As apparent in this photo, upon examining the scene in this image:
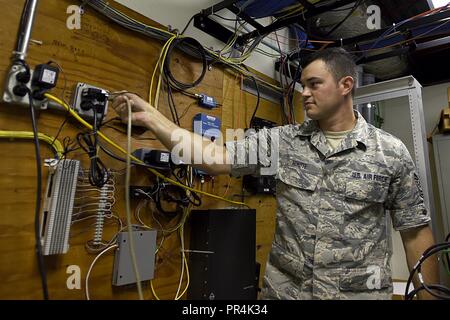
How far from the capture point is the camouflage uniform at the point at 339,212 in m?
0.98

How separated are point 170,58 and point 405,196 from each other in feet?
3.81

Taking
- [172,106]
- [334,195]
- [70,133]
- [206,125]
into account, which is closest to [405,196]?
[334,195]

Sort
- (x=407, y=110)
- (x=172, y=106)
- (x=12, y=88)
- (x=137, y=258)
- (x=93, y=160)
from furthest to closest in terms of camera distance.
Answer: (x=407, y=110)
(x=172, y=106)
(x=137, y=258)
(x=93, y=160)
(x=12, y=88)

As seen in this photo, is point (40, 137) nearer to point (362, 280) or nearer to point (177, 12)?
point (177, 12)

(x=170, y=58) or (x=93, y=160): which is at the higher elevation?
(x=170, y=58)

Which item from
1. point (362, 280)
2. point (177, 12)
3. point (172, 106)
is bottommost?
point (362, 280)

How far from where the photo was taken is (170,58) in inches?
51.4

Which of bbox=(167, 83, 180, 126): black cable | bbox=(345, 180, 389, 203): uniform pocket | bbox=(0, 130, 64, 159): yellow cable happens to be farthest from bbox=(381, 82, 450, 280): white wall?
bbox=(0, 130, 64, 159): yellow cable

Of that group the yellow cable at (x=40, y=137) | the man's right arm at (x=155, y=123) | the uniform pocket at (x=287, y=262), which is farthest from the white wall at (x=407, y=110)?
the yellow cable at (x=40, y=137)

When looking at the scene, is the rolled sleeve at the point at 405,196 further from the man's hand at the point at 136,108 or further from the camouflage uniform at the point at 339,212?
the man's hand at the point at 136,108

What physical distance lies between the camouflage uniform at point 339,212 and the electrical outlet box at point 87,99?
558 mm

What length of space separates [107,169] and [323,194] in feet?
2.68

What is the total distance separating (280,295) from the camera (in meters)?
1.03
